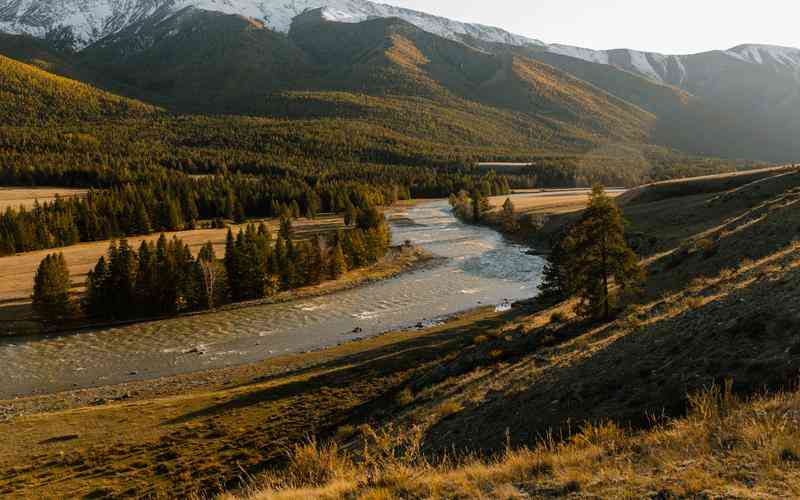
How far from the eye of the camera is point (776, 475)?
23.6 ft

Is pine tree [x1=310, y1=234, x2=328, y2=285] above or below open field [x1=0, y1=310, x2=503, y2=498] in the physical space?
above

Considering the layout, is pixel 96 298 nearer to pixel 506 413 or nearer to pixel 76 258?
pixel 76 258

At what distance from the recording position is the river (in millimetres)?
44531

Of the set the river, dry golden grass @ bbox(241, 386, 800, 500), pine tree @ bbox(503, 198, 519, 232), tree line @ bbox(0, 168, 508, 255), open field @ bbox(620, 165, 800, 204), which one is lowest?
the river

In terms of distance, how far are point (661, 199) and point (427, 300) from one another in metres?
61.0

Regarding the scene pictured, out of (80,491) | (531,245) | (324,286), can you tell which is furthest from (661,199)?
(80,491)

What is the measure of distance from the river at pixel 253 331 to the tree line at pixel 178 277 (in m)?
4.70

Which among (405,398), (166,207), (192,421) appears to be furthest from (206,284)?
(166,207)

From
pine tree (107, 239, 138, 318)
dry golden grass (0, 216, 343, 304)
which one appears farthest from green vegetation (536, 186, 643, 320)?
dry golden grass (0, 216, 343, 304)

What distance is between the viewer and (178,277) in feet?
211

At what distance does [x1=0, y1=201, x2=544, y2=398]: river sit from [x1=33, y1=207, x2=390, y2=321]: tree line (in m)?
4.70

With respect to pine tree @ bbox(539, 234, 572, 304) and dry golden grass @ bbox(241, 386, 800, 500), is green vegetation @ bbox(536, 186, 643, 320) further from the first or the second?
dry golden grass @ bbox(241, 386, 800, 500)

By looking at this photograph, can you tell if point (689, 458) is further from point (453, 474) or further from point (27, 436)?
point (27, 436)

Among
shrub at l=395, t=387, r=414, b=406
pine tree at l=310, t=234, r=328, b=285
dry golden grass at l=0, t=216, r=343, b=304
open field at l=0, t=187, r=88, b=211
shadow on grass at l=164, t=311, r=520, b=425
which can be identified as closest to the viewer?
shrub at l=395, t=387, r=414, b=406
